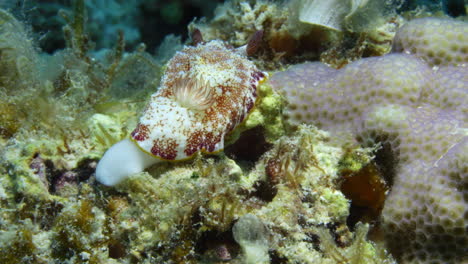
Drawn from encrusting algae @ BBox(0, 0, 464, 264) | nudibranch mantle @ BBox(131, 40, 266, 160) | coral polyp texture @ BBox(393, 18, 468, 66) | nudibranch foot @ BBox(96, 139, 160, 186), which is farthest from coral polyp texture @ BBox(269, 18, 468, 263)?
nudibranch foot @ BBox(96, 139, 160, 186)

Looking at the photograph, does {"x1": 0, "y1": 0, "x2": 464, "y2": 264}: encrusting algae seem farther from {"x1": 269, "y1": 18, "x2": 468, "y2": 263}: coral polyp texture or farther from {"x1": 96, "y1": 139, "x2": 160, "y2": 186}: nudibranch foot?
{"x1": 269, "y1": 18, "x2": 468, "y2": 263}: coral polyp texture

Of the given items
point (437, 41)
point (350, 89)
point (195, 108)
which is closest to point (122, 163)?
point (195, 108)

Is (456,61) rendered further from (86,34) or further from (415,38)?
(86,34)

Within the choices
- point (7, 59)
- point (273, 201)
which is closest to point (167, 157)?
point (273, 201)

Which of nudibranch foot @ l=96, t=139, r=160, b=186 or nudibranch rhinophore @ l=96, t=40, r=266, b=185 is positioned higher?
nudibranch rhinophore @ l=96, t=40, r=266, b=185

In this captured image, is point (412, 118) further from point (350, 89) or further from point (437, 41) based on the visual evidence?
point (437, 41)
